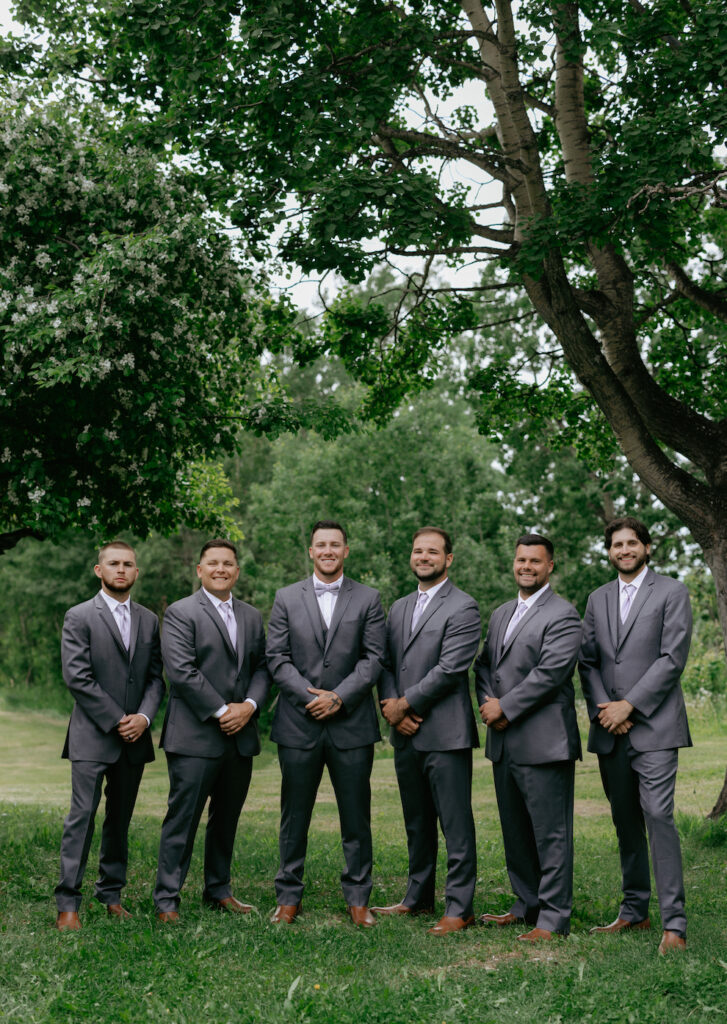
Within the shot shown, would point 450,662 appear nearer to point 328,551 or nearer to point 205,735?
point 328,551

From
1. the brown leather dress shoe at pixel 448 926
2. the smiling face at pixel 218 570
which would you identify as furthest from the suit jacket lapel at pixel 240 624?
the brown leather dress shoe at pixel 448 926

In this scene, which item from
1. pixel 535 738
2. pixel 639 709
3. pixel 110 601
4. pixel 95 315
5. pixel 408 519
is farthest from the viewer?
pixel 408 519

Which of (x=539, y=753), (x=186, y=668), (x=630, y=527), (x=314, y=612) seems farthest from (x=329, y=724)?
(x=630, y=527)

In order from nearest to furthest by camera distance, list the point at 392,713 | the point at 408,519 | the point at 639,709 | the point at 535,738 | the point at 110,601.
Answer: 1. the point at 639,709
2. the point at 535,738
3. the point at 392,713
4. the point at 110,601
5. the point at 408,519

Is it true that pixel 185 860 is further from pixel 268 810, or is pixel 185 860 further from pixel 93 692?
pixel 268 810

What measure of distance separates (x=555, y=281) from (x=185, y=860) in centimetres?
624

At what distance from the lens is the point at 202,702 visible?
22.1 ft

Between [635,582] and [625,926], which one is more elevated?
[635,582]

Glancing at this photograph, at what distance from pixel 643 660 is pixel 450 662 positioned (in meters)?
1.25

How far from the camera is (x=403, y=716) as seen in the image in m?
6.76

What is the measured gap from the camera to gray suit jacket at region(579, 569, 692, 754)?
6262 millimetres

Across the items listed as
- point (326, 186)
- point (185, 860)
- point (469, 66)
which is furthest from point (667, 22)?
point (185, 860)

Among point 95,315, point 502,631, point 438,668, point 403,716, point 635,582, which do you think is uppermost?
point 95,315

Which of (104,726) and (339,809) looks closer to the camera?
(104,726)
